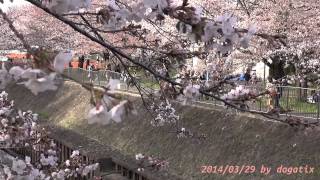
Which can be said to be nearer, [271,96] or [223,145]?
Answer: [271,96]

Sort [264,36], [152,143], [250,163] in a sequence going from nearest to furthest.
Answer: [264,36] < [250,163] < [152,143]

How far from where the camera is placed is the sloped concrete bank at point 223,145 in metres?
11.2

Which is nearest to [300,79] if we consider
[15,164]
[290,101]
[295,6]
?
[295,6]

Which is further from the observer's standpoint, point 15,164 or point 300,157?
point 300,157

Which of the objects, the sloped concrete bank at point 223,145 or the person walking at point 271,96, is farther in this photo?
the sloped concrete bank at point 223,145

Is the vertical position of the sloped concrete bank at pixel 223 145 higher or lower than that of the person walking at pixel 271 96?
lower

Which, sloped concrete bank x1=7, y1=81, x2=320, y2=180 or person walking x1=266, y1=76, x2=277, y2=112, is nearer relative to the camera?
person walking x1=266, y1=76, x2=277, y2=112

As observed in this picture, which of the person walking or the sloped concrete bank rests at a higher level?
the person walking

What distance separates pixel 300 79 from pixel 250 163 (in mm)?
6431

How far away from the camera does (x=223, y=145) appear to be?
13.2m

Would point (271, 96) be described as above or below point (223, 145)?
above

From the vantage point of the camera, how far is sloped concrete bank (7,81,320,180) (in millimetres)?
11234

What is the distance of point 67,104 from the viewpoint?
23.6m

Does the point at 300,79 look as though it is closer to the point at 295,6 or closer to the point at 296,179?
the point at 295,6
